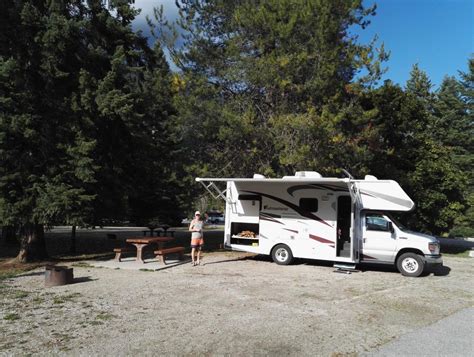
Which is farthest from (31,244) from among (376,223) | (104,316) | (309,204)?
(376,223)

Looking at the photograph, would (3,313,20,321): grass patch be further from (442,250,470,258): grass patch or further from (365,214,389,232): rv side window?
(442,250,470,258): grass patch

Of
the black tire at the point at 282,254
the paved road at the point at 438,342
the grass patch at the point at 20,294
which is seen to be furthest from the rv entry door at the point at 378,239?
the grass patch at the point at 20,294

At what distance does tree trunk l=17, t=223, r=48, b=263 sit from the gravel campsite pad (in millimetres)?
2342

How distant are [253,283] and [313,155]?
6684mm

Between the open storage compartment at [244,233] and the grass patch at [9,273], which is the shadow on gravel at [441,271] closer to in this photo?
the open storage compartment at [244,233]

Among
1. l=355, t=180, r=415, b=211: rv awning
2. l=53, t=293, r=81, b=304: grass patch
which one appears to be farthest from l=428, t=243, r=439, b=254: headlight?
l=53, t=293, r=81, b=304: grass patch

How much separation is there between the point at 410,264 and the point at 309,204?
354 cm

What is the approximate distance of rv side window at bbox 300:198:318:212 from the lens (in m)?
15.2

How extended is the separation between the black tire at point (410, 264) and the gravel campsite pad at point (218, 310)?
269 mm

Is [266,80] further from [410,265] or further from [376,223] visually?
[410,265]

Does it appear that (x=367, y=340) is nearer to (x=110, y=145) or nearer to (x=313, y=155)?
(x=313, y=155)

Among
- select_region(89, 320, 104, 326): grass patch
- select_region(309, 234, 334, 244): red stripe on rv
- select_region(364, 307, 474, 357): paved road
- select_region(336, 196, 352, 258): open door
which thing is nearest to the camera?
select_region(364, 307, 474, 357): paved road

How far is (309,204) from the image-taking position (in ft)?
50.2

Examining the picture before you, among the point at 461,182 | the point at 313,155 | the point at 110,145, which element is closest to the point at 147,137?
the point at 110,145
